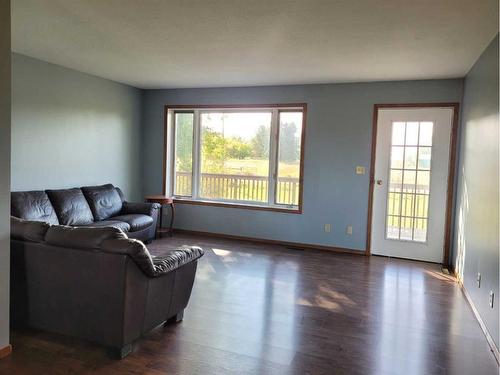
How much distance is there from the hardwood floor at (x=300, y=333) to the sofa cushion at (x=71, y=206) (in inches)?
68.9

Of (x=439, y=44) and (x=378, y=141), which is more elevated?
(x=439, y=44)

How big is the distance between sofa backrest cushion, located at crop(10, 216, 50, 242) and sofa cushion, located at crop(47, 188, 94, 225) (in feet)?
6.94

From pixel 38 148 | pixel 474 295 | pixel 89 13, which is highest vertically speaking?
pixel 89 13

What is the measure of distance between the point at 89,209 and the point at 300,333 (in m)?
3.46

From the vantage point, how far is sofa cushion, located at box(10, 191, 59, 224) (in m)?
4.26

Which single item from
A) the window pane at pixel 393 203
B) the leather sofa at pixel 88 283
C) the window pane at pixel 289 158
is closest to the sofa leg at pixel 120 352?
the leather sofa at pixel 88 283

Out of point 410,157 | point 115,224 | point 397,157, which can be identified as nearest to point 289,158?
point 397,157

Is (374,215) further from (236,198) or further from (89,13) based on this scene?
(89,13)

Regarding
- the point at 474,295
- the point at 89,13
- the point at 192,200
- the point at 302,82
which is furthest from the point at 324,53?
the point at 192,200

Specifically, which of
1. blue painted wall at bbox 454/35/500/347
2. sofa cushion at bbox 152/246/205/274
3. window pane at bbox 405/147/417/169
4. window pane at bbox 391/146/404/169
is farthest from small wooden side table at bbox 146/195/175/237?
blue painted wall at bbox 454/35/500/347

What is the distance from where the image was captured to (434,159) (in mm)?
5172

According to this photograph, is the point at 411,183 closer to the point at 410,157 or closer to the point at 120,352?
the point at 410,157

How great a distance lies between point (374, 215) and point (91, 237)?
406cm

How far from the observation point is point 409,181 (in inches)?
209
